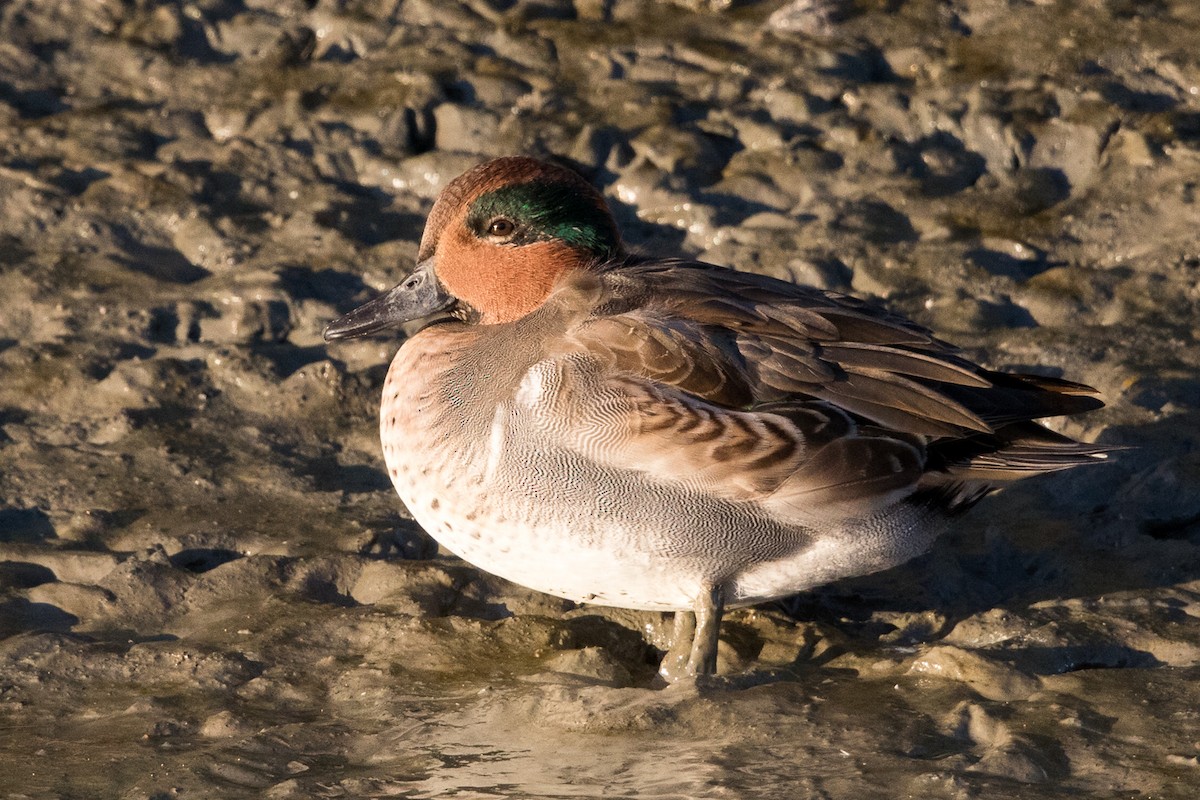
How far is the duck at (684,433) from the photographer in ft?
12.6

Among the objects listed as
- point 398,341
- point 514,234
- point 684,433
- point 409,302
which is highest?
point 514,234

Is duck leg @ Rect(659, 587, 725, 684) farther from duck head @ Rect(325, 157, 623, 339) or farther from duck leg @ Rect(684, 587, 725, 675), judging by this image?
duck head @ Rect(325, 157, 623, 339)

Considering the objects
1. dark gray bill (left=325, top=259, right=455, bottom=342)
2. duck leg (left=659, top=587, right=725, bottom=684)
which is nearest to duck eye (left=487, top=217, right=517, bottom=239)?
dark gray bill (left=325, top=259, right=455, bottom=342)

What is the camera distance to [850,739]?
3562 mm

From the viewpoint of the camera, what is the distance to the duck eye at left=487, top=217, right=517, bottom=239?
430 centimetres

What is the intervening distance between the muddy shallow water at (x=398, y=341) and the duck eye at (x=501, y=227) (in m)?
1.07

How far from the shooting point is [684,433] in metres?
3.81

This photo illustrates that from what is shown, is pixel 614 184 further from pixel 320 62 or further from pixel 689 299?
pixel 689 299

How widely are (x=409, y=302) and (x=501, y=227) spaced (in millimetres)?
403

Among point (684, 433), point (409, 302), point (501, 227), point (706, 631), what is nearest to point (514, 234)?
point (501, 227)

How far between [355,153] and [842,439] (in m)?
3.64

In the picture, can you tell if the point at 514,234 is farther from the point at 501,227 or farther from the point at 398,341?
the point at 398,341

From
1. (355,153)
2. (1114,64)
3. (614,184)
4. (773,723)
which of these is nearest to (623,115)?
(614,184)

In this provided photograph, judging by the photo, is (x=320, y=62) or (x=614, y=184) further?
(x=320, y=62)
